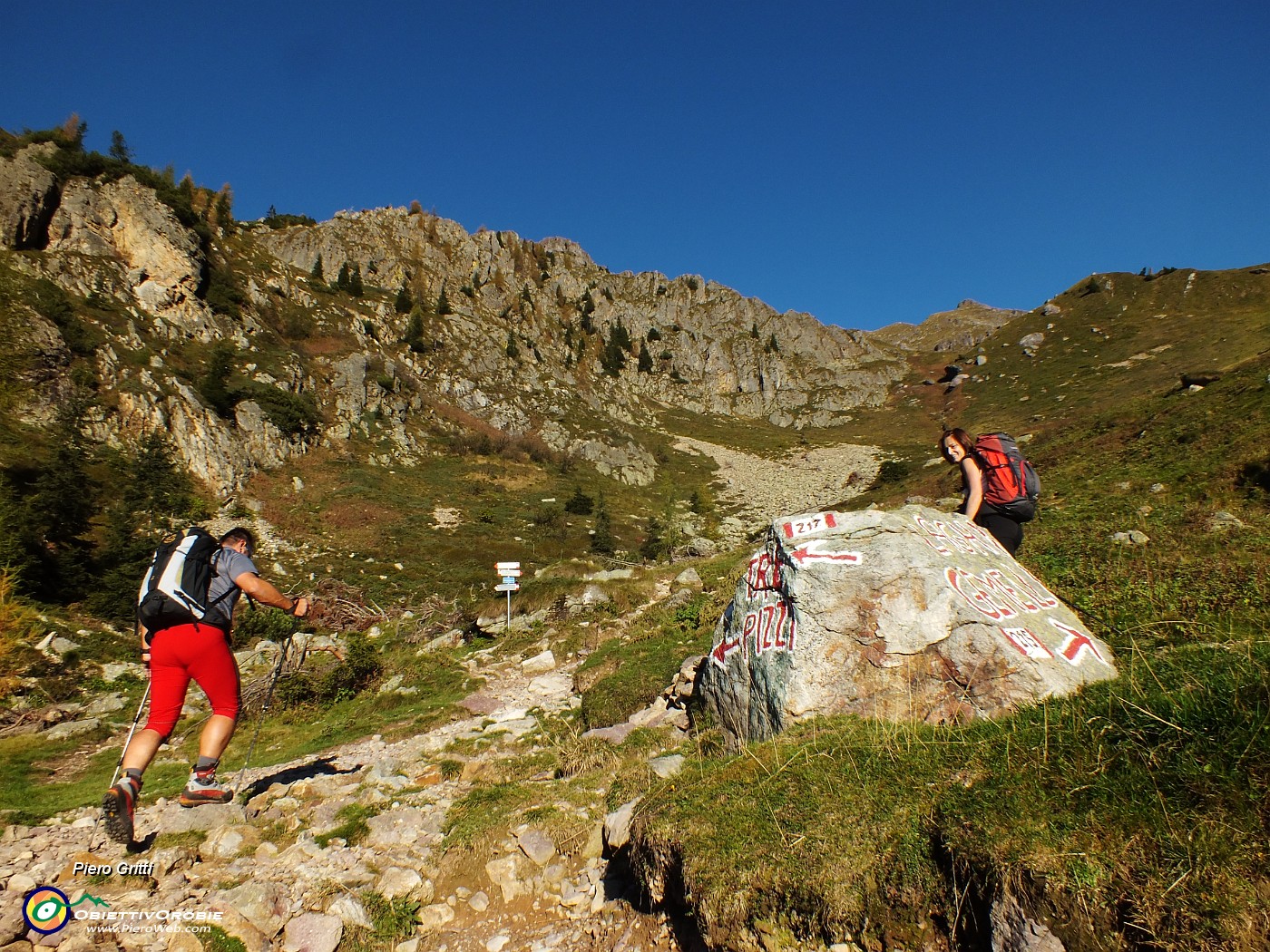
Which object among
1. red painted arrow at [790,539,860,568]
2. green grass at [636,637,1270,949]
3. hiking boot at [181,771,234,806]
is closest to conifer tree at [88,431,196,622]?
hiking boot at [181,771,234,806]

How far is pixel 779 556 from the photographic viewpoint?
277 inches

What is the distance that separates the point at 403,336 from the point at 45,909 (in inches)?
2774

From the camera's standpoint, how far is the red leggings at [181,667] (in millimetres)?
5250

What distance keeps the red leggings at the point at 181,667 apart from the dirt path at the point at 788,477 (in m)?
43.0

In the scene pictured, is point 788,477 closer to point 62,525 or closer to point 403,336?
point 403,336

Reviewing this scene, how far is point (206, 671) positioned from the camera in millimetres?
5441

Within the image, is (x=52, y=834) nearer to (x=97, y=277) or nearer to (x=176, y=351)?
(x=176, y=351)

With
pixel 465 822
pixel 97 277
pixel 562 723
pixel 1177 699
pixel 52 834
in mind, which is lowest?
pixel 562 723

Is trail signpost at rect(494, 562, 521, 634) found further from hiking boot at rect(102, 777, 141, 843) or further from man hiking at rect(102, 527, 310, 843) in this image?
hiking boot at rect(102, 777, 141, 843)

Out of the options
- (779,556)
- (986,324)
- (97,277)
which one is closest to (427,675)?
(779,556)

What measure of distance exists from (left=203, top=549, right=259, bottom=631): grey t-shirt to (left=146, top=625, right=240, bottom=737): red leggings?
11 centimetres

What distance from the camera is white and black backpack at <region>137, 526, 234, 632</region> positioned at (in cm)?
518

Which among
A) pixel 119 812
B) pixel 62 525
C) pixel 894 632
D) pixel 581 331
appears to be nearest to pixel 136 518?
pixel 62 525

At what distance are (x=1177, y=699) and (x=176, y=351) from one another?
49.8 metres
